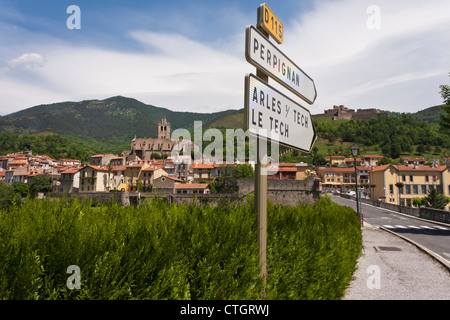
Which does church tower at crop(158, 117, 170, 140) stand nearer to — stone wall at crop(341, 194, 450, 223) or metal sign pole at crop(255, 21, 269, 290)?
stone wall at crop(341, 194, 450, 223)

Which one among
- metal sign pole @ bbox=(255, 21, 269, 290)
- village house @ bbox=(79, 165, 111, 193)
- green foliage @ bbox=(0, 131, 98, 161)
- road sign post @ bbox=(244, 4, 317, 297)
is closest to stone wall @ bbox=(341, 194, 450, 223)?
road sign post @ bbox=(244, 4, 317, 297)

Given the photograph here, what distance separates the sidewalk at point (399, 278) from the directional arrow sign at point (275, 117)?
3872 mm

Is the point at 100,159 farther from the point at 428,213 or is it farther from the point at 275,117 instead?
the point at 275,117

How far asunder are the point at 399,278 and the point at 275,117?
22.2 feet

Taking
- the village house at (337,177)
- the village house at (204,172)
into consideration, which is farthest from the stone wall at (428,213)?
the village house at (337,177)

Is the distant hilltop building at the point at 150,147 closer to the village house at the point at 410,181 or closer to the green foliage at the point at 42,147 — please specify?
the green foliage at the point at 42,147

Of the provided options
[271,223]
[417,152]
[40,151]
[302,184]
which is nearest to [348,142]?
[417,152]

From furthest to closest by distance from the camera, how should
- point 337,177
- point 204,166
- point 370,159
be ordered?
point 370,159
point 337,177
point 204,166

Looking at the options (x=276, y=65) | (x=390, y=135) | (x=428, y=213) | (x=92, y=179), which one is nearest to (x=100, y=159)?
(x=92, y=179)

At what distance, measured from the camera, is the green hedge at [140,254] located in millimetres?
1918

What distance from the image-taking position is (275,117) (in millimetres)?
3061

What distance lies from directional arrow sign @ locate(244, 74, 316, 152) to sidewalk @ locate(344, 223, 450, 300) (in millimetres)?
3872

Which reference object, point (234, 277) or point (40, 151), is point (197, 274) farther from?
point (40, 151)

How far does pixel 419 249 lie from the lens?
1156 centimetres
